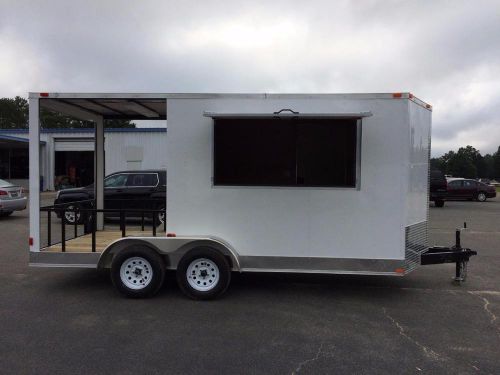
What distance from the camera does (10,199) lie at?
1456 centimetres

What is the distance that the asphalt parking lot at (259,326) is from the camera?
13.3 ft

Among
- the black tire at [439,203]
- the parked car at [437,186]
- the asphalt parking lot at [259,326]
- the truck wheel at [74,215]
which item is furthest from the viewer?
the black tire at [439,203]

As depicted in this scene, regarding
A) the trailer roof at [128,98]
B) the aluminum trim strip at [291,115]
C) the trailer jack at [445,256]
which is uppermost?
the trailer roof at [128,98]

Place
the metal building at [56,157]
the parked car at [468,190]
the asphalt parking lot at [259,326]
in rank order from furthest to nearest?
1. the metal building at [56,157]
2. the parked car at [468,190]
3. the asphalt parking lot at [259,326]

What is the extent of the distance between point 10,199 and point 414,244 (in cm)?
1292

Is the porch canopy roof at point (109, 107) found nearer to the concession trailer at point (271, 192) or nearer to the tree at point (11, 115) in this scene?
the concession trailer at point (271, 192)

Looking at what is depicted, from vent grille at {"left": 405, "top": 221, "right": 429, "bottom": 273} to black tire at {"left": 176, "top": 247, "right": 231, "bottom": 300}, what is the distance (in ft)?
7.47

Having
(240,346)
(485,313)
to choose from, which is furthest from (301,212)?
(485,313)

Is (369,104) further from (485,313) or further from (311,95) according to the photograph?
(485,313)

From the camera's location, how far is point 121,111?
7621 millimetres

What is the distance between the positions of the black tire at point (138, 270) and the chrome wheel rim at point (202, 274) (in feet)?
1.19

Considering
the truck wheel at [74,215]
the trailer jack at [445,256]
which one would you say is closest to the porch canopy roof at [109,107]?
the truck wheel at [74,215]

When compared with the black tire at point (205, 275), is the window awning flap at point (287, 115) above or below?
above

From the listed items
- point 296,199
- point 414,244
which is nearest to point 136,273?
point 296,199
